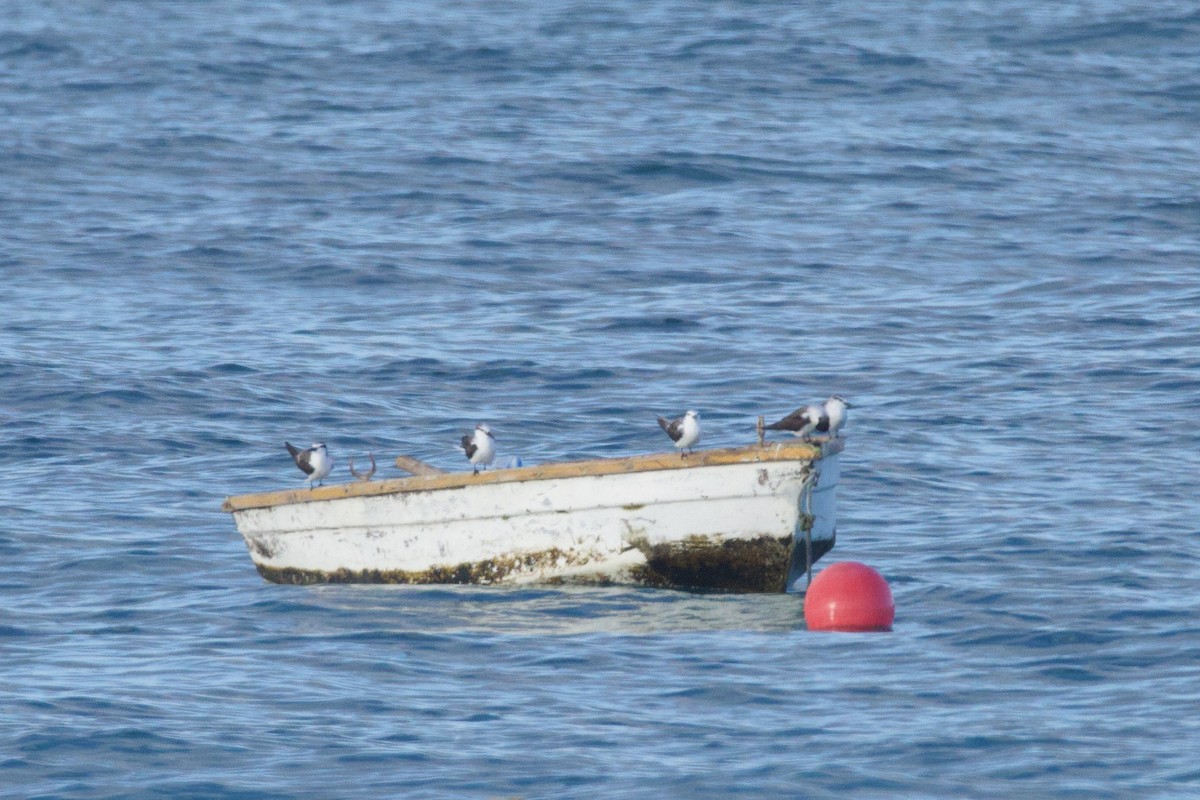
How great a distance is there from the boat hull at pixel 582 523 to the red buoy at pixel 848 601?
780mm

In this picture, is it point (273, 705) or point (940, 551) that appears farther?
point (940, 551)

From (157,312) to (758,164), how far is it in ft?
42.8

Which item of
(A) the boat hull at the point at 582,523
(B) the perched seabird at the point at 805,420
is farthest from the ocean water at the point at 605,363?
(B) the perched seabird at the point at 805,420

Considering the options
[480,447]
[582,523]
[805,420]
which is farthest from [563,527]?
[805,420]

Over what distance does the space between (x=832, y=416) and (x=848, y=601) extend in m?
1.80

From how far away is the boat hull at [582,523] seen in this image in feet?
46.1

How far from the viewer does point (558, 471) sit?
14.3m

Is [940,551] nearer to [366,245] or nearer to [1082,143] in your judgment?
[366,245]

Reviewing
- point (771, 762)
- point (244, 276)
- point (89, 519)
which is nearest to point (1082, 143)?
point (244, 276)

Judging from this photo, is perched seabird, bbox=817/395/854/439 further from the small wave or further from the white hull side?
the small wave

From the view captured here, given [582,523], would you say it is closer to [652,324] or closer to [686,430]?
[686,430]

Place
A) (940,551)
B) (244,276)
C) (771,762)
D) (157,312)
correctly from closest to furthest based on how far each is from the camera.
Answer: (771,762) → (940,551) → (157,312) → (244,276)

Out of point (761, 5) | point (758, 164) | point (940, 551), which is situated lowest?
point (940, 551)

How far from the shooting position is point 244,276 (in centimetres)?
2783
